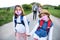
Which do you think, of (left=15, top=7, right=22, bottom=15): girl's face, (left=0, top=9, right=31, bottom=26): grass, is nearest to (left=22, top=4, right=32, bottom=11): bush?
(left=15, top=7, right=22, bottom=15): girl's face

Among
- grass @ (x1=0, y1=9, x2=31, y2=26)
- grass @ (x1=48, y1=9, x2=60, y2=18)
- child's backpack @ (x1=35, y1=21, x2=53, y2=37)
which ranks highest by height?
grass @ (x1=48, y1=9, x2=60, y2=18)

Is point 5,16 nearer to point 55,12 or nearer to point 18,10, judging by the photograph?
point 18,10

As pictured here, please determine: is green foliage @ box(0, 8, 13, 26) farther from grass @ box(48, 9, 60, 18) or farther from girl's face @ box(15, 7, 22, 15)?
grass @ box(48, 9, 60, 18)

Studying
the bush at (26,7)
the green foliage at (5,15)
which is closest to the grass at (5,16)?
the green foliage at (5,15)

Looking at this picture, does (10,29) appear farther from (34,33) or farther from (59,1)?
(59,1)

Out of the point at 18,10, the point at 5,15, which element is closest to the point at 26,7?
the point at 18,10

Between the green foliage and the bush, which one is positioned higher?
the bush

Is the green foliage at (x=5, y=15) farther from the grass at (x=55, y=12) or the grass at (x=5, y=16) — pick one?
the grass at (x=55, y=12)

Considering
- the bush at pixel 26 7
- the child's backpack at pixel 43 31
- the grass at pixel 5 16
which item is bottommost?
the child's backpack at pixel 43 31

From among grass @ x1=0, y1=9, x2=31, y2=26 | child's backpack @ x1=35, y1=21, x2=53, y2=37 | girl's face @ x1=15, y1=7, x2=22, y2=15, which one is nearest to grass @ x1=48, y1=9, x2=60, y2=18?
child's backpack @ x1=35, y1=21, x2=53, y2=37

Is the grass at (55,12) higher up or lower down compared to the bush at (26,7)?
lower down

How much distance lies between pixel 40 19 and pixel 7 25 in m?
0.31

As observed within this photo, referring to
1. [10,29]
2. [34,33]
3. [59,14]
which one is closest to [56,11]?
[59,14]

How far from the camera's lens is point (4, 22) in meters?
1.92
